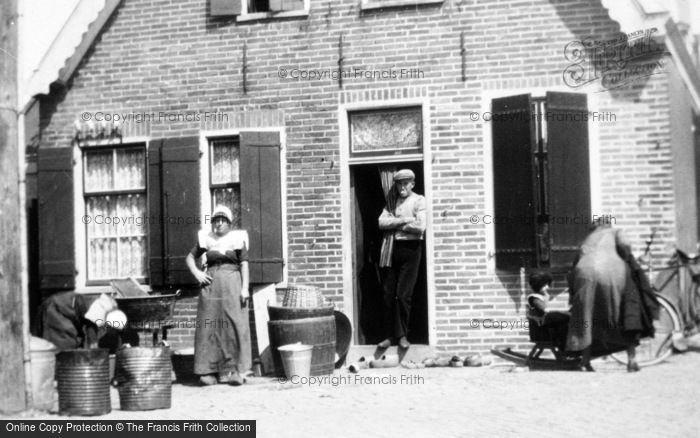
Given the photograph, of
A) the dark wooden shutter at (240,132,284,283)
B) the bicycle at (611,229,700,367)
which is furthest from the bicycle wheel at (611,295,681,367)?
the dark wooden shutter at (240,132,284,283)

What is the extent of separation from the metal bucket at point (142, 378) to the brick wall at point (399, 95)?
11.6ft

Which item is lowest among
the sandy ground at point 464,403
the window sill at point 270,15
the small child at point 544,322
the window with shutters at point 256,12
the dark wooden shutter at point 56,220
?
the sandy ground at point 464,403

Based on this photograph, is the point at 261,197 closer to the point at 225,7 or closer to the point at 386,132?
the point at 386,132

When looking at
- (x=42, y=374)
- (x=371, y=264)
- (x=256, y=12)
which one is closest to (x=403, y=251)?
(x=371, y=264)

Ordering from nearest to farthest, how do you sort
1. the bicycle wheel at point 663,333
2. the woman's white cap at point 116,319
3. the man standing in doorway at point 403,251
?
1. the woman's white cap at point 116,319
2. the bicycle wheel at point 663,333
3. the man standing in doorway at point 403,251

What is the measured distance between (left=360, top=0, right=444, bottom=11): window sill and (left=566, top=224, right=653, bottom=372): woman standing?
3.60m

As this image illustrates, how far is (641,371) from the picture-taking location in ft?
35.0

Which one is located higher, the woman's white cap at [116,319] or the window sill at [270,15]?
the window sill at [270,15]

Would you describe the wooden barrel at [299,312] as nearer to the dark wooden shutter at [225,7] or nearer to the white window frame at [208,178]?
the white window frame at [208,178]

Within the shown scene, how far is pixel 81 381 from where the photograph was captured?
29.6ft

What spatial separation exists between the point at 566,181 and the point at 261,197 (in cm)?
359

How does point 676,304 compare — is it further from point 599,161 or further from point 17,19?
point 17,19

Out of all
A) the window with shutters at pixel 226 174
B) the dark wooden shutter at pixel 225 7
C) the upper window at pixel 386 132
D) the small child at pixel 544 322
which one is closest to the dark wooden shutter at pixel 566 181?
→ the small child at pixel 544 322

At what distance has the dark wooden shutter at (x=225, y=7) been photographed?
13219 millimetres
